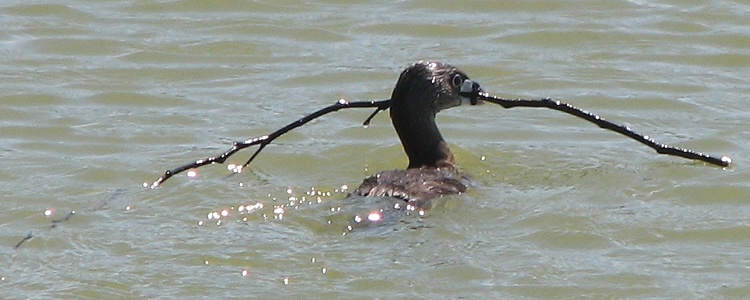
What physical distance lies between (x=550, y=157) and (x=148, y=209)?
264 centimetres

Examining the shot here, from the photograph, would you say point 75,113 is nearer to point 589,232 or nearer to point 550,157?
point 550,157

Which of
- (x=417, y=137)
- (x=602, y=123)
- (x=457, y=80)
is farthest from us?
(x=457, y=80)

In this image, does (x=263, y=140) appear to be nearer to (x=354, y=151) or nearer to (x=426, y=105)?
(x=426, y=105)

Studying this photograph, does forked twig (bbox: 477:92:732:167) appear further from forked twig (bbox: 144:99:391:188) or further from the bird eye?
the bird eye

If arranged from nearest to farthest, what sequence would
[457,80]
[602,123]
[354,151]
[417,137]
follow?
1. [602,123]
2. [417,137]
3. [457,80]
4. [354,151]

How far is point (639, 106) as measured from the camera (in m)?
12.7

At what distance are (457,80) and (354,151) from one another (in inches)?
32.6

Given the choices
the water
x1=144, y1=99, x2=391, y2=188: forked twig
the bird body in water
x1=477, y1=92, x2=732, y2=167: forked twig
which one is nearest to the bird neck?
the bird body in water

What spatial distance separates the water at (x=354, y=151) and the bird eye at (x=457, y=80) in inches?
20.0

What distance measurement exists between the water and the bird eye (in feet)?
1.66

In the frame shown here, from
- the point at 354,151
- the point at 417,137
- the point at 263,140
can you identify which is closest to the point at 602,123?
the point at 263,140

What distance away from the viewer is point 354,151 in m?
11.7

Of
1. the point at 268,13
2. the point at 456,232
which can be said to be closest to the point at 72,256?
the point at 456,232

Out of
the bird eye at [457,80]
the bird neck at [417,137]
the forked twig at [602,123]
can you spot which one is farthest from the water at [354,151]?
the bird eye at [457,80]
